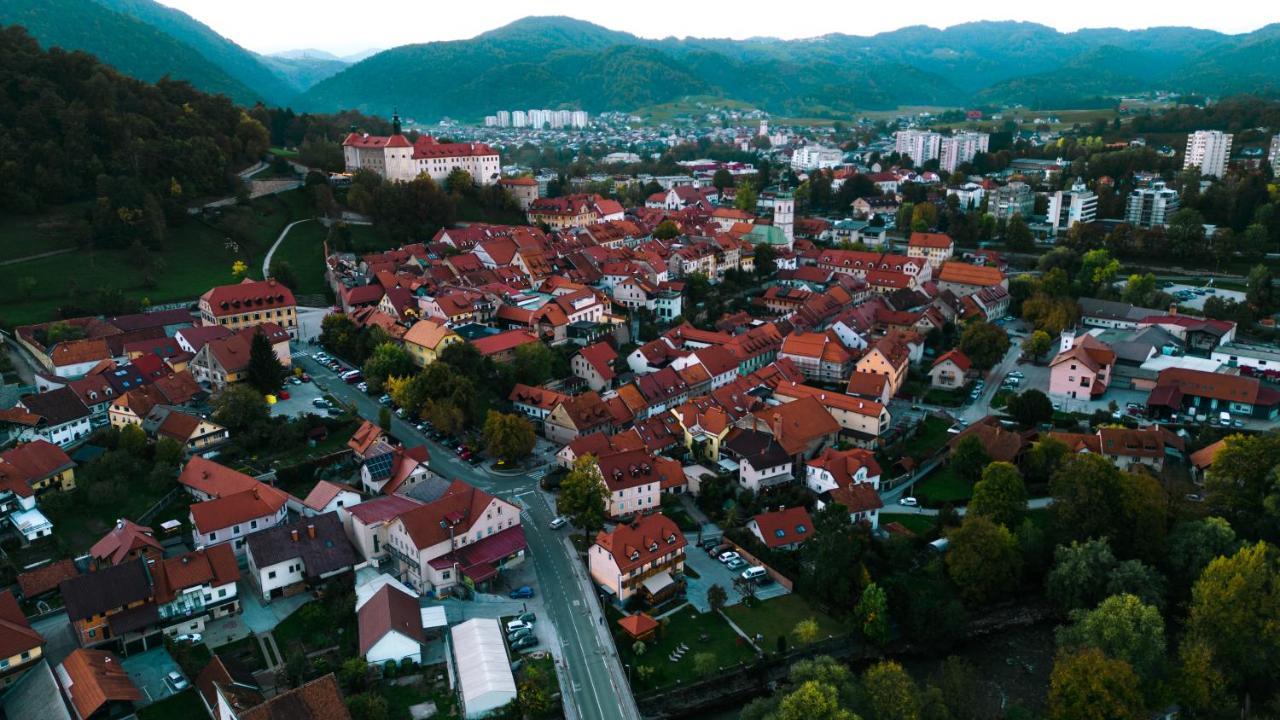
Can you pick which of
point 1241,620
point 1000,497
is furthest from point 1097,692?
point 1000,497

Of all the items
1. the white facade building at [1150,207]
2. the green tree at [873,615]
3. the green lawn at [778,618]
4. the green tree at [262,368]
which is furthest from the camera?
the white facade building at [1150,207]

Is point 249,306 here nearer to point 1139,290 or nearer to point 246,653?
point 246,653

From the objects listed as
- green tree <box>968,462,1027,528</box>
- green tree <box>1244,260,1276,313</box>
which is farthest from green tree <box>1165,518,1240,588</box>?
green tree <box>1244,260,1276,313</box>

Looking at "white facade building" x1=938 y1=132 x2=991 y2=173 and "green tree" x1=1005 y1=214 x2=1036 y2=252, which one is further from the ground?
"white facade building" x1=938 y1=132 x2=991 y2=173

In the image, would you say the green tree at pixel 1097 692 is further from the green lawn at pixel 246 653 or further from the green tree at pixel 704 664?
the green lawn at pixel 246 653

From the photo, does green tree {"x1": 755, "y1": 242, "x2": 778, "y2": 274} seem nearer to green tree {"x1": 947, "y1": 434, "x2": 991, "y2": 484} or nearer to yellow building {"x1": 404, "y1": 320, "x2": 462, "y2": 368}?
yellow building {"x1": 404, "y1": 320, "x2": 462, "y2": 368}

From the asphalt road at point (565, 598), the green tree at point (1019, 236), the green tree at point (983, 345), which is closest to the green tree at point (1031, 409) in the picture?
the green tree at point (983, 345)
